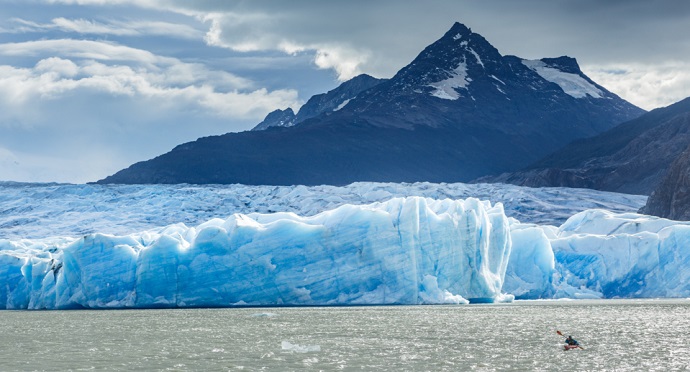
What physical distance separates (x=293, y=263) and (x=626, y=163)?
362ft

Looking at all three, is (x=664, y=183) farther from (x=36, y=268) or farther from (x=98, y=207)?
(x=36, y=268)

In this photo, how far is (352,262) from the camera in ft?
136

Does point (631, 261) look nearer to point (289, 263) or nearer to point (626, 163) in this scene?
point (289, 263)

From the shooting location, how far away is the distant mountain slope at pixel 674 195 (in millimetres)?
85125

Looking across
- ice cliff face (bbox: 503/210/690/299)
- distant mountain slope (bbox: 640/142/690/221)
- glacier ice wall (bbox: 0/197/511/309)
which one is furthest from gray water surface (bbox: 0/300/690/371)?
distant mountain slope (bbox: 640/142/690/221)

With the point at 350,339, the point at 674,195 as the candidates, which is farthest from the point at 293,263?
the point at 674,195

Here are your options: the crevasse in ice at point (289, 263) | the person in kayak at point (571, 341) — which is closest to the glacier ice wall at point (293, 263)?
the crevasse in ice at point (289, 263)

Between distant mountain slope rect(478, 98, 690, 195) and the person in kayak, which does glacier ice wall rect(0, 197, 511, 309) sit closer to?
the person in kayak

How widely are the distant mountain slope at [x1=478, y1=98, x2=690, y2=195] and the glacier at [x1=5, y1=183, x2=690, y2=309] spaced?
78.6m

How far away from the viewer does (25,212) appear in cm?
7631

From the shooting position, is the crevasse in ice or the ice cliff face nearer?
the crevasse in ice

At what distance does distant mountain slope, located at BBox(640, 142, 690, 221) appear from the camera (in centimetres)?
8512

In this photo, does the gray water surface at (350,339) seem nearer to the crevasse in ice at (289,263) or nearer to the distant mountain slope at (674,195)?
the crevasse in ice at (289,263)

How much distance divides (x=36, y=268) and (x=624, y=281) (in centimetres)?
3226
